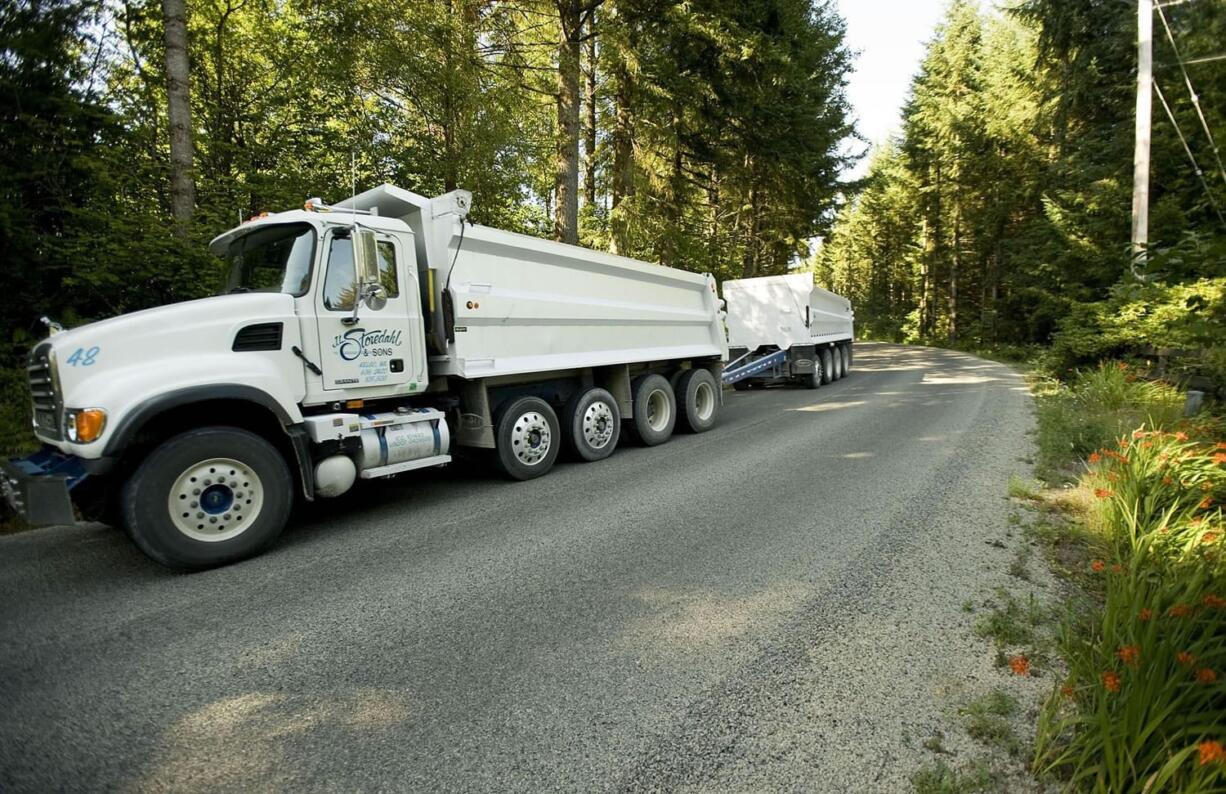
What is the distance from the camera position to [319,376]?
4914mm

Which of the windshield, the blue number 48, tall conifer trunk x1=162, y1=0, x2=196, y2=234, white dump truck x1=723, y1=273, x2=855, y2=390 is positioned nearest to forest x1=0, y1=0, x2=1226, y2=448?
tall conifer trunk x1=162, y1=0, x2=196, y2=234

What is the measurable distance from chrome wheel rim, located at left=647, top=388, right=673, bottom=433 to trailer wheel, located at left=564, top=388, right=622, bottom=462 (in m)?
1.05

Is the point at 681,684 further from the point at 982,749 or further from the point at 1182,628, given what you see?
the point at 1182,628

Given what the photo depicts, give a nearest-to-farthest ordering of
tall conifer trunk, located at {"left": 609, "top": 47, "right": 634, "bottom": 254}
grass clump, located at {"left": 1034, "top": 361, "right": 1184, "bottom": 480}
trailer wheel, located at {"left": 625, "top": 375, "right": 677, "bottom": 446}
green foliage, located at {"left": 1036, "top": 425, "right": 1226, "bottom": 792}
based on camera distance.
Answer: green foliage, located at {"left": 1036, "top": 425, "right": 1226, "bottom": 792}, grass clump, located at {"left": 1034, "top": 361, "right": 1184, "bottom": 480}, trailer wheel, located at {"left": 625, "top": 375, "right": 677, "bottom": 446}, tall conifer trunk, located at {"left": 609, "top": 47, "right": 634, "bottom": 254}

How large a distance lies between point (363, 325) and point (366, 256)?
0.59m

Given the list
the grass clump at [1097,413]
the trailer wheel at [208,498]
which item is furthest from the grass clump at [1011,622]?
the trailer wheel at [208,498]

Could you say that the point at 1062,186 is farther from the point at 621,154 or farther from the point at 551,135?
the point at 551,135

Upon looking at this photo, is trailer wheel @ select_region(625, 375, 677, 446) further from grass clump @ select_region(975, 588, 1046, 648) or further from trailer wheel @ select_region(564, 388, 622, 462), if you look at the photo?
grass clump @ select_region(975, 588, 1046, 648)

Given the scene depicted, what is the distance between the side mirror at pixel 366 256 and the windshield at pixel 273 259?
1.09 feet

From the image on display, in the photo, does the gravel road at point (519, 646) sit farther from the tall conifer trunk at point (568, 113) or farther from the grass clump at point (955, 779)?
the tall conifer trunk at point (568, 113)

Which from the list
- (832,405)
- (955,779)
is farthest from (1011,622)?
(832,405)

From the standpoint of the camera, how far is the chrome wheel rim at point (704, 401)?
9523 mm

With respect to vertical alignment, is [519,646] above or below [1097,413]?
below

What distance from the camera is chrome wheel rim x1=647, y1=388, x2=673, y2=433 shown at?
8.73 m
